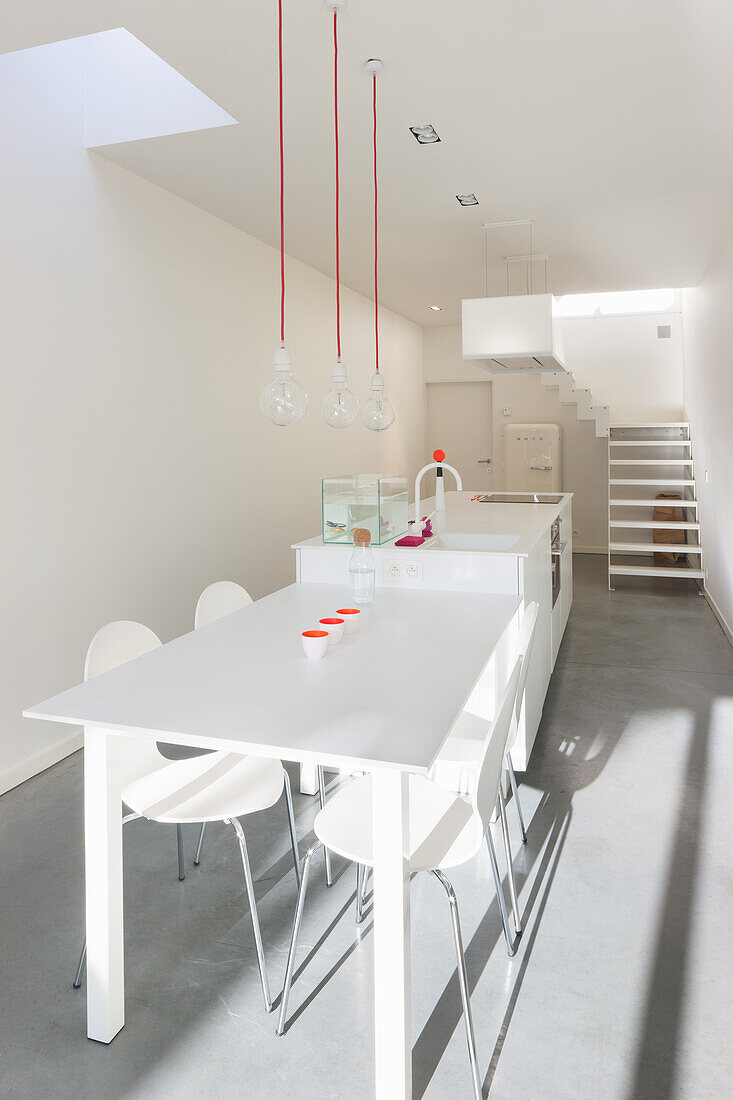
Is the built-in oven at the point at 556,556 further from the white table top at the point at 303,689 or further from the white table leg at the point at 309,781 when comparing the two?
the white table leg at the point at 309,781

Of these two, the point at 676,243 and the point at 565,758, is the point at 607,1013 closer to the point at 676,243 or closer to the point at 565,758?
the point at 565,758

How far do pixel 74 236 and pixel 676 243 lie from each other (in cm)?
421

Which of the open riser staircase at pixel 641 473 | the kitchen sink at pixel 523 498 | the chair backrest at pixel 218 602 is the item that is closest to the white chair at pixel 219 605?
the chair backrest at pixel 218 602

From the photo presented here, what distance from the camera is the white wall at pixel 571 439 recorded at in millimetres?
8914

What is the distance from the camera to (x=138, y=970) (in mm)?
2016

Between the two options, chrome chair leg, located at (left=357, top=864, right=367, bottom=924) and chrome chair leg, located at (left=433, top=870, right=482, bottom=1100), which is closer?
chrome chair leg, located at (left=433, top=870, right=482, bottom=1100)

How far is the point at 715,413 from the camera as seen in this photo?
5719 millimetres

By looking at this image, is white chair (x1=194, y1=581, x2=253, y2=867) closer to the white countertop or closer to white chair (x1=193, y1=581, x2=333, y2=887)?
white chair (x1=193, y1=581, x2=333, y2=887)

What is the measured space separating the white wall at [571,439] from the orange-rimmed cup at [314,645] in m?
7.33

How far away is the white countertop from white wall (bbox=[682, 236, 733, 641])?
1156 millimetres

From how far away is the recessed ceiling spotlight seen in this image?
11.0 ft

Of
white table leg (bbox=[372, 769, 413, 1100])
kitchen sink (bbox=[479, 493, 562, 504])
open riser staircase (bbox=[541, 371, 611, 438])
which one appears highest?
open riser staircase (bbox=[541, 371, 611, 438])

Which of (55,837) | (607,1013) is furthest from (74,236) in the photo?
(607,1013)

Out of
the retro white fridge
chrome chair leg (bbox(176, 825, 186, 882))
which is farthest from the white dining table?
the retro white fridge
